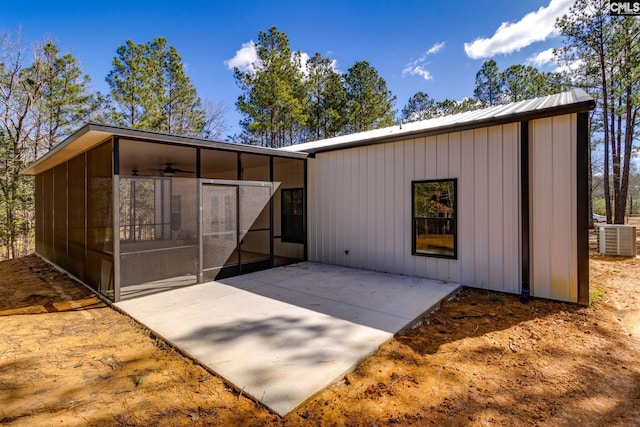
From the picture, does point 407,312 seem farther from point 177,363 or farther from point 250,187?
point 250,187

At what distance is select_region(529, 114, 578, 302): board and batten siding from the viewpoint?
4258 millimetres

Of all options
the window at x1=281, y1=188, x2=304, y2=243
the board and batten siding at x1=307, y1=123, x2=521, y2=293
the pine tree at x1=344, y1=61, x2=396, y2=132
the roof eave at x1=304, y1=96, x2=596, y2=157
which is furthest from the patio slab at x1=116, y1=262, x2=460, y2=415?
the pine tree at x1=344, y1=61, x2=396, y2=132

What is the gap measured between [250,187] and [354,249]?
2.60 metres

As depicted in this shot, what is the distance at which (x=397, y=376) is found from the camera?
8.46 ft

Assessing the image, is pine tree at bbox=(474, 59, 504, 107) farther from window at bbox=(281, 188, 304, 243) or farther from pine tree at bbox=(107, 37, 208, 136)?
pine tree at bbox=(107, 37, 208, 136)

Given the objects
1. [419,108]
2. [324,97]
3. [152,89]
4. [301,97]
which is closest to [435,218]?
[301,97]

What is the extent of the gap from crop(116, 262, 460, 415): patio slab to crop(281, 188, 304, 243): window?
1965 mm

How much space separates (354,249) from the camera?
671 centimetres

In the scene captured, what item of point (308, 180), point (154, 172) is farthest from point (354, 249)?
point (154, 172)

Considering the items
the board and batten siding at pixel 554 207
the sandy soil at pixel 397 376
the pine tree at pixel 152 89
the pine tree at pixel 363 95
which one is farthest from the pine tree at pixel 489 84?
the sandy soil at pixel 397 376

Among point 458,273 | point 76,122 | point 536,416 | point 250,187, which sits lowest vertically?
point 536,416

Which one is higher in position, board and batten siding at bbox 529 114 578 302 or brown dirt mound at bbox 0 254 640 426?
board and batten siding at bbox 529 114 578 302

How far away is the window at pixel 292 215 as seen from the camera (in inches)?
306

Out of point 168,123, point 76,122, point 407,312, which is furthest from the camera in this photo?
point 168,123
